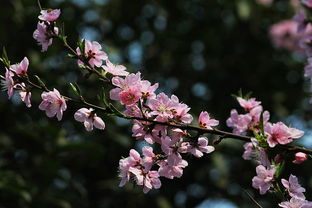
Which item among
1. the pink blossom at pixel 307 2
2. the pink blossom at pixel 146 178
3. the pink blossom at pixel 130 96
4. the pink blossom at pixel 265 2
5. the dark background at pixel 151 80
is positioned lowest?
the dark background at pixel 151 80

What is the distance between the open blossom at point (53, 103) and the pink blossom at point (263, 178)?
374 mm

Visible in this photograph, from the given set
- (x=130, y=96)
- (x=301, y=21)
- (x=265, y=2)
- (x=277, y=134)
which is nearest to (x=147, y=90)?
(x=130, y=96)

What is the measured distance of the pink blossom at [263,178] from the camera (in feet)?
3.84

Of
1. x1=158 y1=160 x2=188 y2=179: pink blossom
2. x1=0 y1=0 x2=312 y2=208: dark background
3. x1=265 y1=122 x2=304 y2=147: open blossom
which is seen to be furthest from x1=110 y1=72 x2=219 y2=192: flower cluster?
x1=0 y1=0 x2=312 y2=208: dark background

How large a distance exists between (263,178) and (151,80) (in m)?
1.85

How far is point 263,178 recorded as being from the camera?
3.89 ft

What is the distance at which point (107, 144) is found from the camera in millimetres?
2645

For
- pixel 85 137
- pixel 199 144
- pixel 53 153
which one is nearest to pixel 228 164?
pixel 85 137

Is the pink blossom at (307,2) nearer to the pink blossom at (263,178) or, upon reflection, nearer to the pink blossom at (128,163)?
the pink blossom at (263,178)

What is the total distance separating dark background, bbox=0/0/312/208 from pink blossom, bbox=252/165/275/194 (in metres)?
0.97

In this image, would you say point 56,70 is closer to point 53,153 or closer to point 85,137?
point 85,137

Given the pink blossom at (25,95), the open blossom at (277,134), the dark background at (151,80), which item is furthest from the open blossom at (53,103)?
the dark background at (151,80)

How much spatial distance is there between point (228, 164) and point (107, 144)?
603 millimetres

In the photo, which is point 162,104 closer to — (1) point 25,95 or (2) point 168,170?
(2) point 168,170
